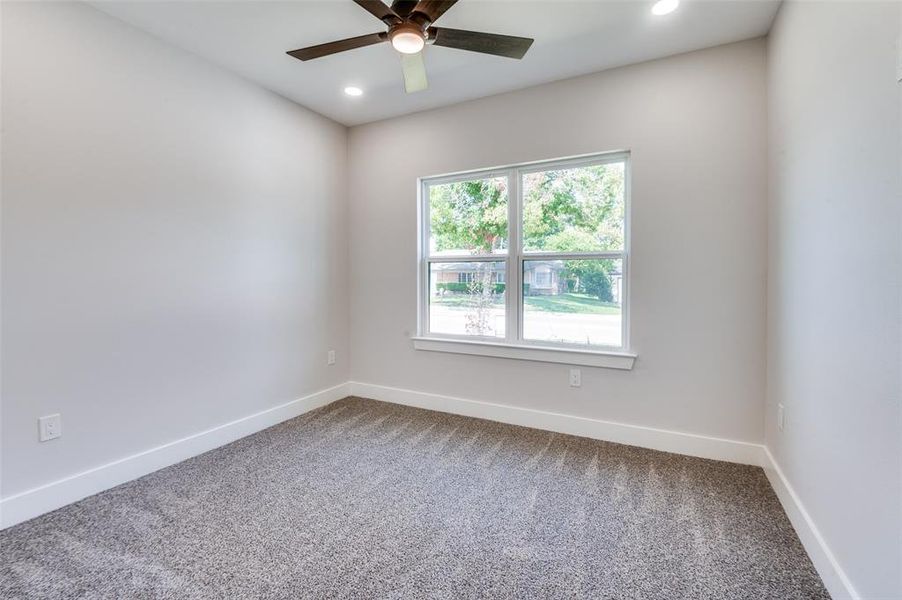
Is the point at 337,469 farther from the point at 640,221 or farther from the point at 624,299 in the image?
the point at 640,221

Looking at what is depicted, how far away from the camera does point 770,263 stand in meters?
2.24

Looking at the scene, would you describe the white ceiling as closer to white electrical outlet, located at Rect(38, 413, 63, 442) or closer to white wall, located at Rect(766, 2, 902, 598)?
white wall, located at Rect(766, 2, 902, 598)

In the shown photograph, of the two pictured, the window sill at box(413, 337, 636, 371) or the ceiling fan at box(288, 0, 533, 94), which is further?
the window sill at box(413, 337, 636, 371)

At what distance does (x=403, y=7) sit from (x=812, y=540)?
280 cm

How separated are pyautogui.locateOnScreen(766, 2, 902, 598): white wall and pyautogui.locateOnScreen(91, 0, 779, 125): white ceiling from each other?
1.60 feet

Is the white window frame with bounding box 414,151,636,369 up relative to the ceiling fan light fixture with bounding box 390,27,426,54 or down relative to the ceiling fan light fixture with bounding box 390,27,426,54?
down

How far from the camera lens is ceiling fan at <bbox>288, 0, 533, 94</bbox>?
1629 millimetres

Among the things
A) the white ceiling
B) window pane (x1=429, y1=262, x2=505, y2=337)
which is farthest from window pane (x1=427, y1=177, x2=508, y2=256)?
the white ceiling

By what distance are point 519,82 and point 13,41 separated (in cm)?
279

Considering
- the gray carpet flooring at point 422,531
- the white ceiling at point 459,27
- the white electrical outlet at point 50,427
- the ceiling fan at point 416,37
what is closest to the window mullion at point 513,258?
the white ceiling at point 459,27

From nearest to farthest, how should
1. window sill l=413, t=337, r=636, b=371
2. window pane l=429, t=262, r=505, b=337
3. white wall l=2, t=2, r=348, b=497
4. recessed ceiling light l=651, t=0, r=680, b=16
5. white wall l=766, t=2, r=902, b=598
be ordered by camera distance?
white wall l=766, t=2, r=902, b=598
white wall l=2, t=2, r=348, b=497
recessed ceiling light l=651, t=0, r=680, b=16
window sill l=413, t=337, r=636, b=371
window pane l=429, t=262, r=505, b=337

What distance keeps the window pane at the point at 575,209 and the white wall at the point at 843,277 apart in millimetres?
912

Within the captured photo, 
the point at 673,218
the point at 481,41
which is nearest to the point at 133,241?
the point at 481,41

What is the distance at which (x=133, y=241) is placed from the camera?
2.20m
